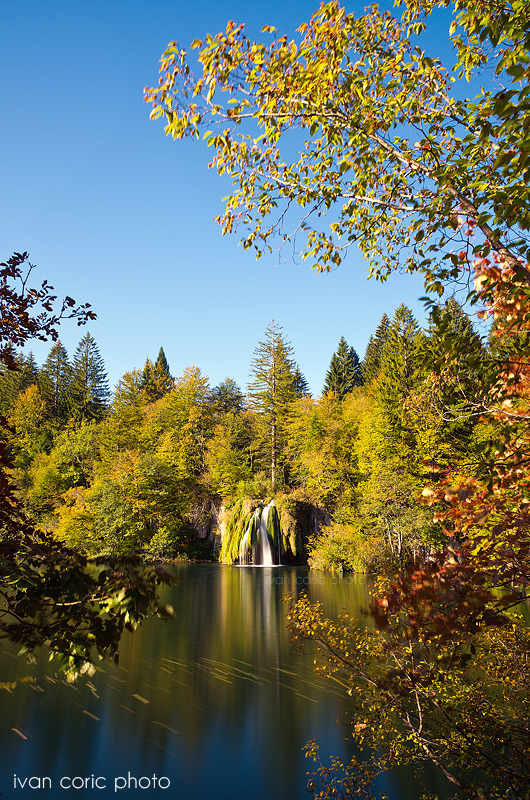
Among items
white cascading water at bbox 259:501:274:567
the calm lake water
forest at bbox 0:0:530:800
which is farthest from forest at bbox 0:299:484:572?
forest at bbox 0:0:530:800

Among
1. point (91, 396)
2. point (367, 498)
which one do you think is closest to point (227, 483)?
point (367, 498)

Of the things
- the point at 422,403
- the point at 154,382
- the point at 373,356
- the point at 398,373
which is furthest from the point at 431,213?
the point at 154,382

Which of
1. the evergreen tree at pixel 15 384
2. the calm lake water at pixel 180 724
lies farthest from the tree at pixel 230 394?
the calm lake water at pixel 180 724

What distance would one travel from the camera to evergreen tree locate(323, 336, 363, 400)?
184ft

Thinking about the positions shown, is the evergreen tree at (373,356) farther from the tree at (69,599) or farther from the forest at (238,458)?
the tree at (69,599)

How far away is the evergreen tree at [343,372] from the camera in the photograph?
5602cm

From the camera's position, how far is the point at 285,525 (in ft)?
95.6

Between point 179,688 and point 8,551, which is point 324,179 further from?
point 179,688

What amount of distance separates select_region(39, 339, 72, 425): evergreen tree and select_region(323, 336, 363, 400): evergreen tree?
33794 mm

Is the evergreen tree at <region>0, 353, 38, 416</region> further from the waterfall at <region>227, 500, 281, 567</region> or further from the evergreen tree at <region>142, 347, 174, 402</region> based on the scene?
the waterfall at <region>227, 500, 281, 567</region>

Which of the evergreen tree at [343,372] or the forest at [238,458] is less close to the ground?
the evergreen tree at [343,372]

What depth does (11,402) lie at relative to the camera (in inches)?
1978

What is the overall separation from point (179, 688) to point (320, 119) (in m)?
9.77

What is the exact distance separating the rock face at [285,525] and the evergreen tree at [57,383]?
1236 inches
